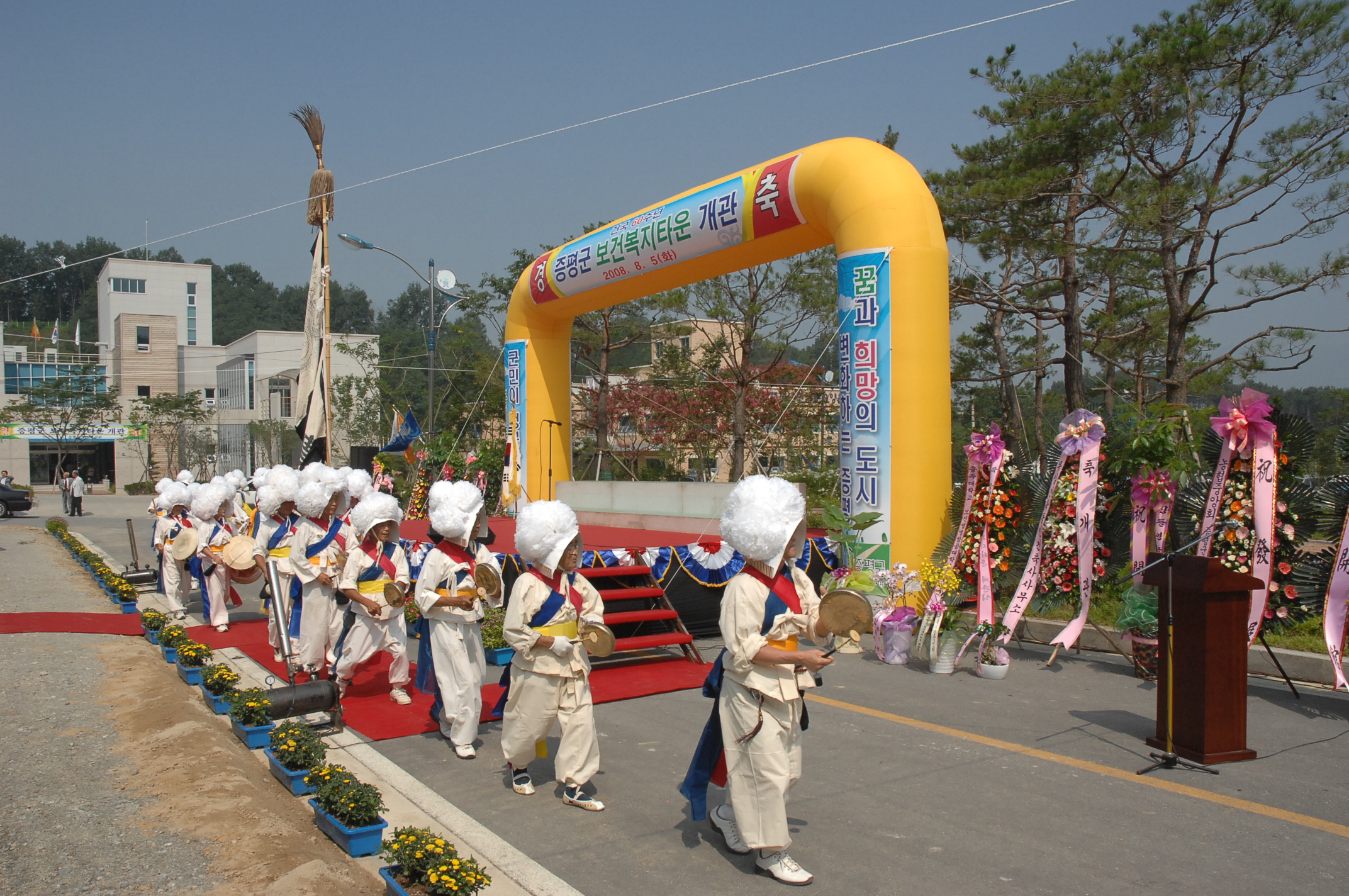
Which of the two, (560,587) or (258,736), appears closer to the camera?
(560,587)

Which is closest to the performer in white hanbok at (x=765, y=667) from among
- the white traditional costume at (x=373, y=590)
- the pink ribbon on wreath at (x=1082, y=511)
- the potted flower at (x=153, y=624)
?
the white traditional costume at (x=373, y=590)

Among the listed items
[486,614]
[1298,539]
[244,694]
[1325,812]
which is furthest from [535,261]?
[1325,812]

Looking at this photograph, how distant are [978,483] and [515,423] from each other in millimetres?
9611

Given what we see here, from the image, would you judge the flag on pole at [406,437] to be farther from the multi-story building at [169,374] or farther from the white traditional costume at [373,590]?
the multi-story building at [169,374]

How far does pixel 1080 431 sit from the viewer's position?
26.6 feet

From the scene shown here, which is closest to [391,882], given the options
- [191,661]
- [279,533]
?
[191,661]

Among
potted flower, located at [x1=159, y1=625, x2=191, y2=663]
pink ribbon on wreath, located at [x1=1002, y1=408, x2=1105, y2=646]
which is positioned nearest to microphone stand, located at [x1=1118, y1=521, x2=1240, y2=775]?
pink ribbon on wreath, located at [x1=1002, y1=408, x2=1105, y2=646]

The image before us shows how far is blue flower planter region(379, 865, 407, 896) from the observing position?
12.5 ft

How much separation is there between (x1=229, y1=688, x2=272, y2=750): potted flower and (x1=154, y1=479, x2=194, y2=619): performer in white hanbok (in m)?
6.03

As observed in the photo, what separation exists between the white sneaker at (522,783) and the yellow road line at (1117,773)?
106 inches

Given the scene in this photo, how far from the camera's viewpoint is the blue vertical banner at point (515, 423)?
54.0 ft

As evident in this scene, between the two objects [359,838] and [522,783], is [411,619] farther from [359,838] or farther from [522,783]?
[359,838]

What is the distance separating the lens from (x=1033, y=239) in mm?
15398

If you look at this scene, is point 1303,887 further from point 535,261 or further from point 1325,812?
point 535,261
